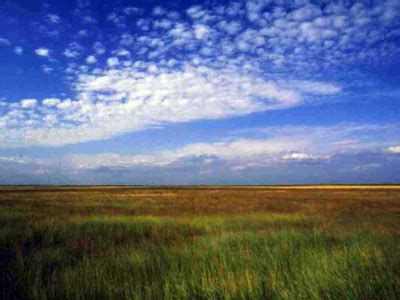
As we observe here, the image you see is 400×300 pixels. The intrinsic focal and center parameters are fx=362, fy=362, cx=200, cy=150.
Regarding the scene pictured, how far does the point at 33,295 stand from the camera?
6.04m

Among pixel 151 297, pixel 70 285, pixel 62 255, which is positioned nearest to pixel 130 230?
pixel 62 255

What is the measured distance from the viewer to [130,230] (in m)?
14.8

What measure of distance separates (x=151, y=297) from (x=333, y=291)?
9.55 feet

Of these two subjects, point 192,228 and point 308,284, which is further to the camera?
point 192,228

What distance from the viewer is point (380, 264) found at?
713 centimetres

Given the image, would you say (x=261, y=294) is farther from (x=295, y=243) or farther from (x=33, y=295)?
(x=295, y=243)

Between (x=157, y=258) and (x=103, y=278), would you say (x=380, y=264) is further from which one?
(x=103, y=278)

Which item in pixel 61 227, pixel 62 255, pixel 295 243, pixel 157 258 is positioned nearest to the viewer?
pixel 157 258

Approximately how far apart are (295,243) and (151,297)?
5575 millimetres

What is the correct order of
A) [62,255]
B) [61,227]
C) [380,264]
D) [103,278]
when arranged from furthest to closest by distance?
[61,227] → [62,255] → [380,264] → [103,278]

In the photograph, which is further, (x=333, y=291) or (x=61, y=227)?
(x=61, y=227)

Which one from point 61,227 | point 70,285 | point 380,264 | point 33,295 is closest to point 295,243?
point 380,264

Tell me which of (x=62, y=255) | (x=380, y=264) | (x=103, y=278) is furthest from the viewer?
(x=62, y=255)

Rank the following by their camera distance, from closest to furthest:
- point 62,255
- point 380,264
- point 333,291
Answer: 1. point 333,291
2. point 380,264
3. point 62,255
